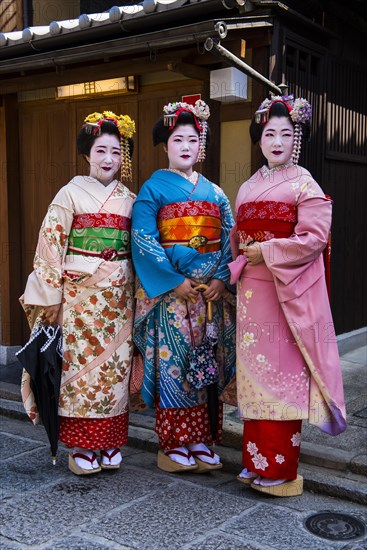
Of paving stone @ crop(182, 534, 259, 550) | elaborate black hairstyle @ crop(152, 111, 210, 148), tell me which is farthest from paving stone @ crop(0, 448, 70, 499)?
elaborate black hairstyle @ crop(152, 111, 210, 148)

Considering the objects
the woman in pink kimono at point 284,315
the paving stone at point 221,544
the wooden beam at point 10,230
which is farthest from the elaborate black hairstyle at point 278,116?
the wooden beam at point 10,230

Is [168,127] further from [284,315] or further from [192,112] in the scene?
[284,315]

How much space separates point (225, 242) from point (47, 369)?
1495 mm

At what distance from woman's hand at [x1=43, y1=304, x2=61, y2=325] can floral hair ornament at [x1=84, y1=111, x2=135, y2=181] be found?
107 cm

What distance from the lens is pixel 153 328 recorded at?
174 inches

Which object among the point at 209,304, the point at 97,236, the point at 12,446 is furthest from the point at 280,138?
the point at 12,446

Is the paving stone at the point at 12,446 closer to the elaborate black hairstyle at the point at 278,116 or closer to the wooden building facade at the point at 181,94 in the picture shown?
the wooden building facade at the point at 181,94

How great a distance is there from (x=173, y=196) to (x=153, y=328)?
Result: 906 millimetres

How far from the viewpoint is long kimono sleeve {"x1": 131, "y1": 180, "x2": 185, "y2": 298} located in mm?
4203

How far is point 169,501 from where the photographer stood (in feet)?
13.2

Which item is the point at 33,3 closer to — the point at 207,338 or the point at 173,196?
the point at 173,196

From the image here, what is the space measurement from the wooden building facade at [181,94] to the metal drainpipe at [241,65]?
9 cm

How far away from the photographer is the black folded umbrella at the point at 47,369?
14.4 ft

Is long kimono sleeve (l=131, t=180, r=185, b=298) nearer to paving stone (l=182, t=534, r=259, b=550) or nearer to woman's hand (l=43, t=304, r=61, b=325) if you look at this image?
woman's hand (l=43, t=304, r=61, b=325)
